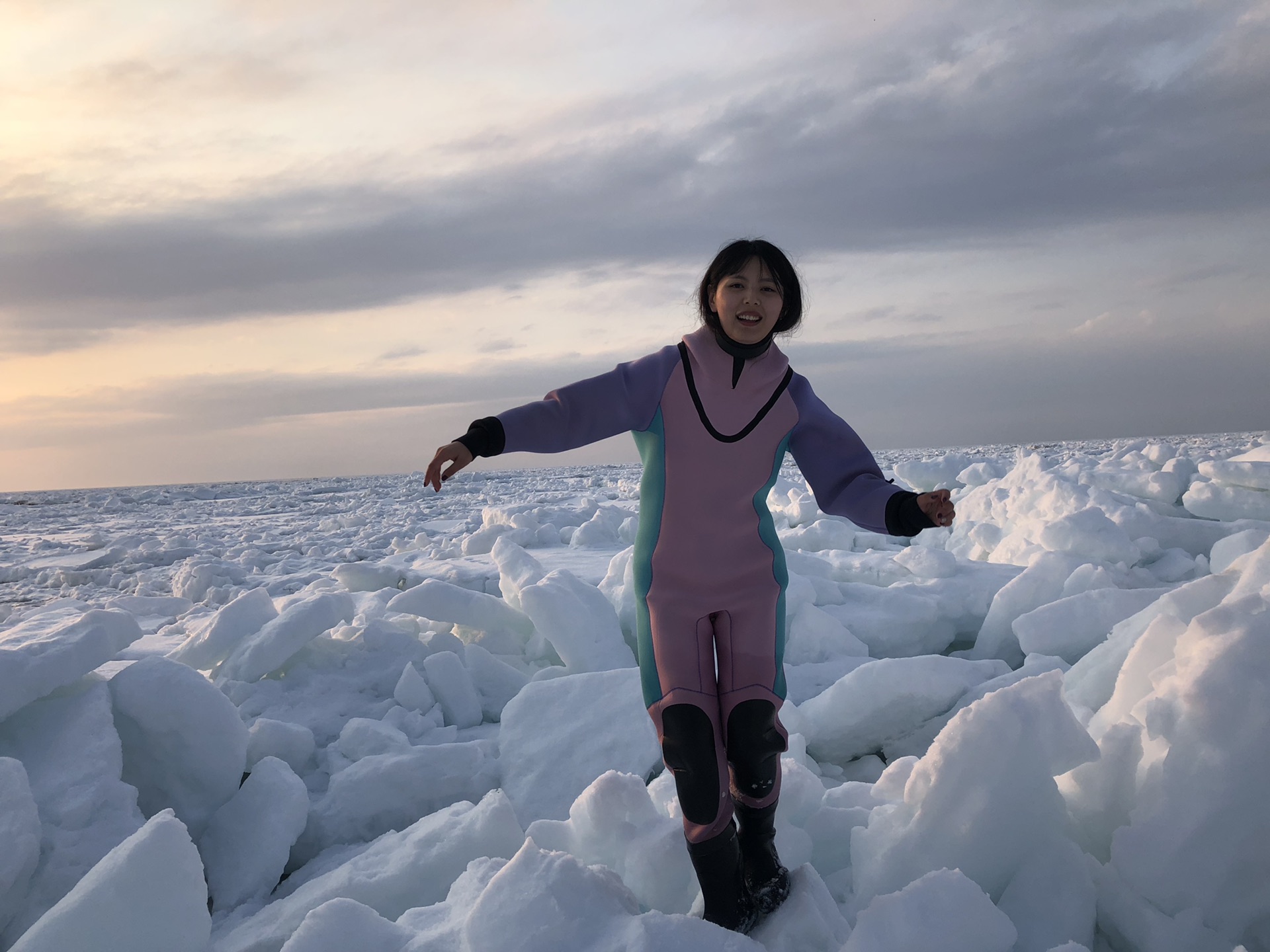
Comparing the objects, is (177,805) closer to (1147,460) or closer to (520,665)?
(520,665)

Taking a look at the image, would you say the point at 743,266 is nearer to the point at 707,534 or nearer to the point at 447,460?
the point at 707,534

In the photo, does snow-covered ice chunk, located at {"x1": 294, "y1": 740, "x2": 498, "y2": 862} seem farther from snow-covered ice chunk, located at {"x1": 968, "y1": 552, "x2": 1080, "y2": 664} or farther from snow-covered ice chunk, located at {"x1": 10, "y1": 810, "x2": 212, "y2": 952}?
snow-covered ice chunk, located at {"x1": 968, "y1": 552, "x2": 1080, "y2": 664}

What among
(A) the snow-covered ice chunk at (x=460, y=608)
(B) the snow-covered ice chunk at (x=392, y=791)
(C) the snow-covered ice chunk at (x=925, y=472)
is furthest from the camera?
(C) the snow-covered ice chunk at (x=925, y=472)

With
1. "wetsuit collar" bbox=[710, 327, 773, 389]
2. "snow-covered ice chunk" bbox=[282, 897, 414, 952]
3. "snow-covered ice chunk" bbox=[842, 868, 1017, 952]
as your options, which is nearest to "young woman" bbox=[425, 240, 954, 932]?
"wetsuit collar" bbox=[710, 327, 773, 389]

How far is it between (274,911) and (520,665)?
5.84 feet

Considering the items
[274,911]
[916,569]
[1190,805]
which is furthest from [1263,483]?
[274,911]

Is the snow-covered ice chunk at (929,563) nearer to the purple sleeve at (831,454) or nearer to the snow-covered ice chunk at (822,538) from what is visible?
the snow-covered ice chunk at (822,538)

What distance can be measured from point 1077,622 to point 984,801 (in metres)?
1.91

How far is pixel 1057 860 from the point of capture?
1.67 metres

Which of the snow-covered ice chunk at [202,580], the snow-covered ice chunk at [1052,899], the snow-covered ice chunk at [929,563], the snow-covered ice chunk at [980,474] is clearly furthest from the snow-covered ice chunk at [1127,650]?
the snow-covered ice chunk at [980,474]

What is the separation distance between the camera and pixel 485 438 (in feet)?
5.09

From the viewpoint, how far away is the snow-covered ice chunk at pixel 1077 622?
10.6 ft

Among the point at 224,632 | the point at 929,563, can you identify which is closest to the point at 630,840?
the point at 224,632

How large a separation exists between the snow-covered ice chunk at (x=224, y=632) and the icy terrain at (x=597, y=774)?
0.04 ft
